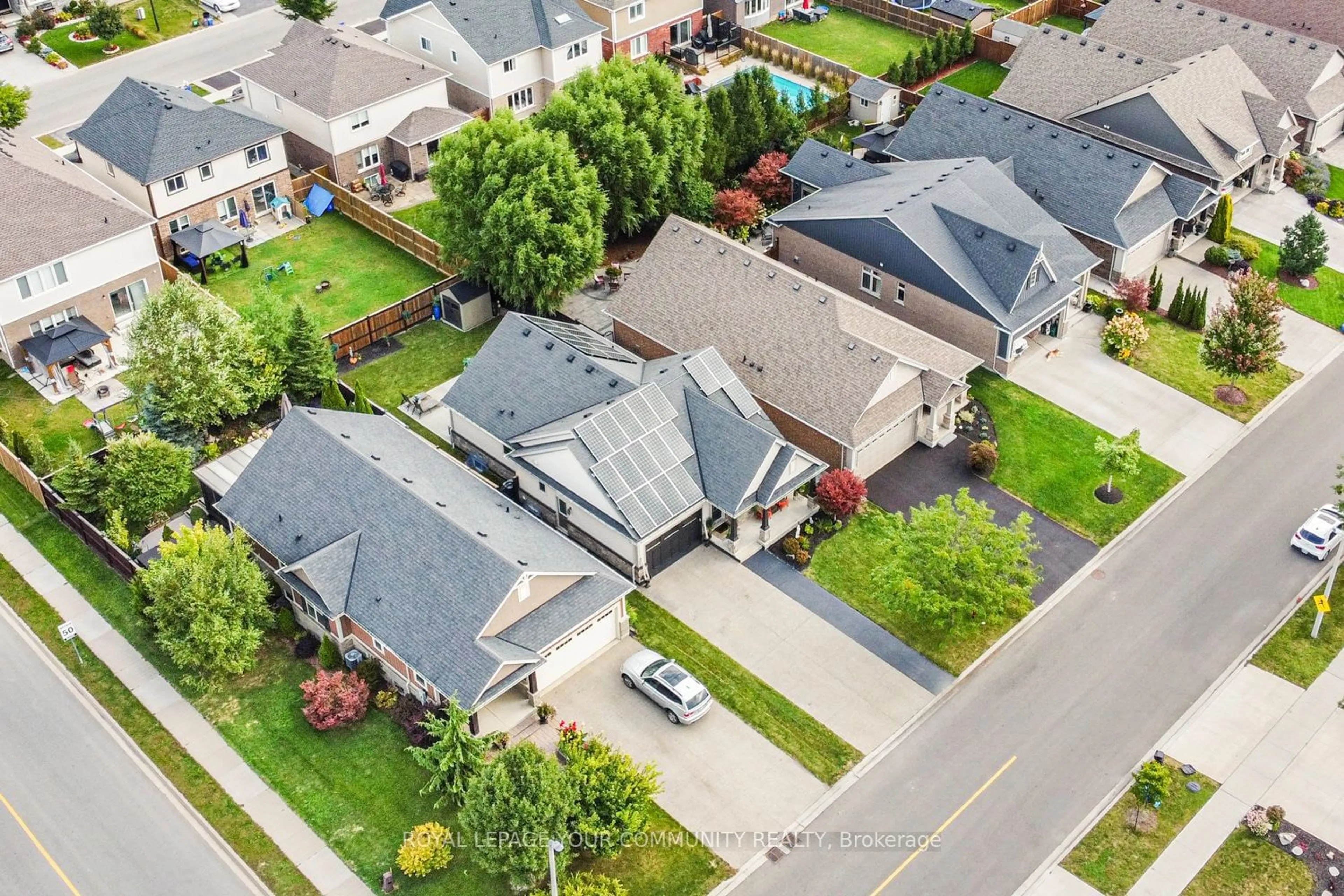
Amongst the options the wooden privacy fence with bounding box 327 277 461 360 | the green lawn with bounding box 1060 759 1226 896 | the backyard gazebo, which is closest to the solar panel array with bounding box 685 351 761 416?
the wooden privacy fence with bounding box 327 277 461 360

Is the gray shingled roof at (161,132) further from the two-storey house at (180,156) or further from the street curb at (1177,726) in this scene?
the street curb at (1177,726)

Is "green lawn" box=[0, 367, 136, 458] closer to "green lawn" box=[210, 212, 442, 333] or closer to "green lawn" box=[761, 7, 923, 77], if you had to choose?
"green lawn" box=[210, 212, 442, 333]

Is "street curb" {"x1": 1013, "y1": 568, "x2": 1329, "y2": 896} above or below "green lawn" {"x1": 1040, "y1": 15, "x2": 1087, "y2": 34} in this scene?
below

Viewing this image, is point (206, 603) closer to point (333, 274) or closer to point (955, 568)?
point (955, 568)

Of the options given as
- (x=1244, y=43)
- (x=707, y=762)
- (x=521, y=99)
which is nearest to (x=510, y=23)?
(x=521, y=99)

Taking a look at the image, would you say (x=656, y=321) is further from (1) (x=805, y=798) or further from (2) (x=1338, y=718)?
(2) (x=1338, y=718)
